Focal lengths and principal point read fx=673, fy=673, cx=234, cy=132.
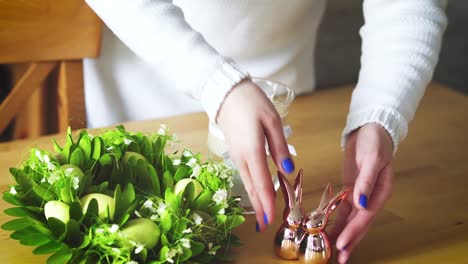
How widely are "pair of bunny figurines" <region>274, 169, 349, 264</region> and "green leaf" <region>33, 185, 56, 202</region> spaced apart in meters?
0.24

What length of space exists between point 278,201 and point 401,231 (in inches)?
6.3

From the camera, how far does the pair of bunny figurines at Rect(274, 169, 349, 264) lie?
706 millimetres

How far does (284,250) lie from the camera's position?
735 millimetres

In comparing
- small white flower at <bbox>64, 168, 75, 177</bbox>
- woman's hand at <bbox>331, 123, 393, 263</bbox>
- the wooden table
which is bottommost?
the wooden table

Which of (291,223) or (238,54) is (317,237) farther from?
(238,54)

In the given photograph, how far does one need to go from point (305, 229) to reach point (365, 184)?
3.3 inches

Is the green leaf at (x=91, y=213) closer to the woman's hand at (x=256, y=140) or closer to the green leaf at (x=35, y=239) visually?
the green leaf at (x=35, y=239)

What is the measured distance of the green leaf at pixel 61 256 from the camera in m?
0.63

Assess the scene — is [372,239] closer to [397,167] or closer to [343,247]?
[343,247]

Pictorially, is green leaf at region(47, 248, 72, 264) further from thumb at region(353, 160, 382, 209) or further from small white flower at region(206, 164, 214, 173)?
thumb at region(353, 160, 382, 209)

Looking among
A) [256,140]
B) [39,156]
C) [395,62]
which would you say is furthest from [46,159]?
[395,62]

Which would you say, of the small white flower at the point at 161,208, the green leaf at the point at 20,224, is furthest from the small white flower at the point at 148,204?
the green leaf at the point at 20,224

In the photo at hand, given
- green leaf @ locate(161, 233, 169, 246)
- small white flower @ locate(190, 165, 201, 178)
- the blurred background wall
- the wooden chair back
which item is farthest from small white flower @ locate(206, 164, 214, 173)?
the blurred background wall

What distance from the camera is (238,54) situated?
3.81 feet
